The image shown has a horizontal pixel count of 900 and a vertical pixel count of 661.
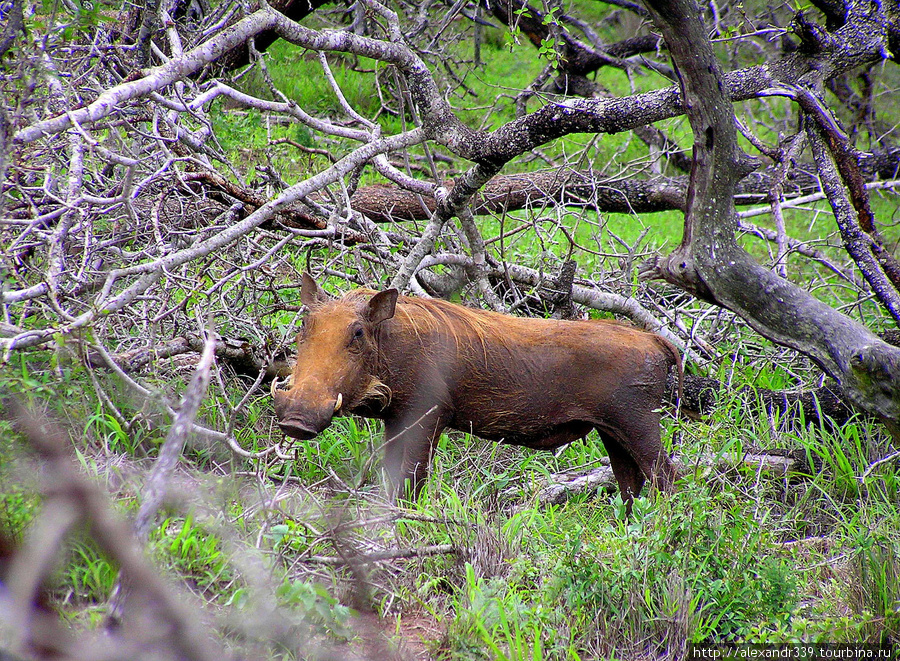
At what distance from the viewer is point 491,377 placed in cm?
362

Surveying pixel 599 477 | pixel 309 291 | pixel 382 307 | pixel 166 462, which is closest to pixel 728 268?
pixel 382 307

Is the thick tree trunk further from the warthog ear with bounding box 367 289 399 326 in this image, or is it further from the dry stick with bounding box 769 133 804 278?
the dry stick with bounding box 769 133 804 278

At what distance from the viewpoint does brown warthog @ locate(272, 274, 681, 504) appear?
3.37m

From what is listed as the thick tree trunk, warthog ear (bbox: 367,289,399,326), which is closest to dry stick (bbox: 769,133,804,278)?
the thick tree trunk

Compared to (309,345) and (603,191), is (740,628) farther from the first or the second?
(603,191)

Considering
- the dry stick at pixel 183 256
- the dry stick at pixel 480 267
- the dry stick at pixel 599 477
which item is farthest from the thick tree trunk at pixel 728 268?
the dry stick at pixel 480 267

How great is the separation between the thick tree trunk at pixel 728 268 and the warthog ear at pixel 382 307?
46.8 inches

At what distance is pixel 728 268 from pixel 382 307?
1.46 m

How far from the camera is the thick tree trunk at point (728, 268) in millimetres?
2580

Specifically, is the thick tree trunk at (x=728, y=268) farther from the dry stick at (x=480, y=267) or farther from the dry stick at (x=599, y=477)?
the dry stick at (x=480, y=267)

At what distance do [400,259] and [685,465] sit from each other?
2188mm

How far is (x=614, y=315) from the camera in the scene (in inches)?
209

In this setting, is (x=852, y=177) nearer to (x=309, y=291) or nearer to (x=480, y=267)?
(x=480, y=267)

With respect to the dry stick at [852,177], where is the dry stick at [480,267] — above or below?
below
